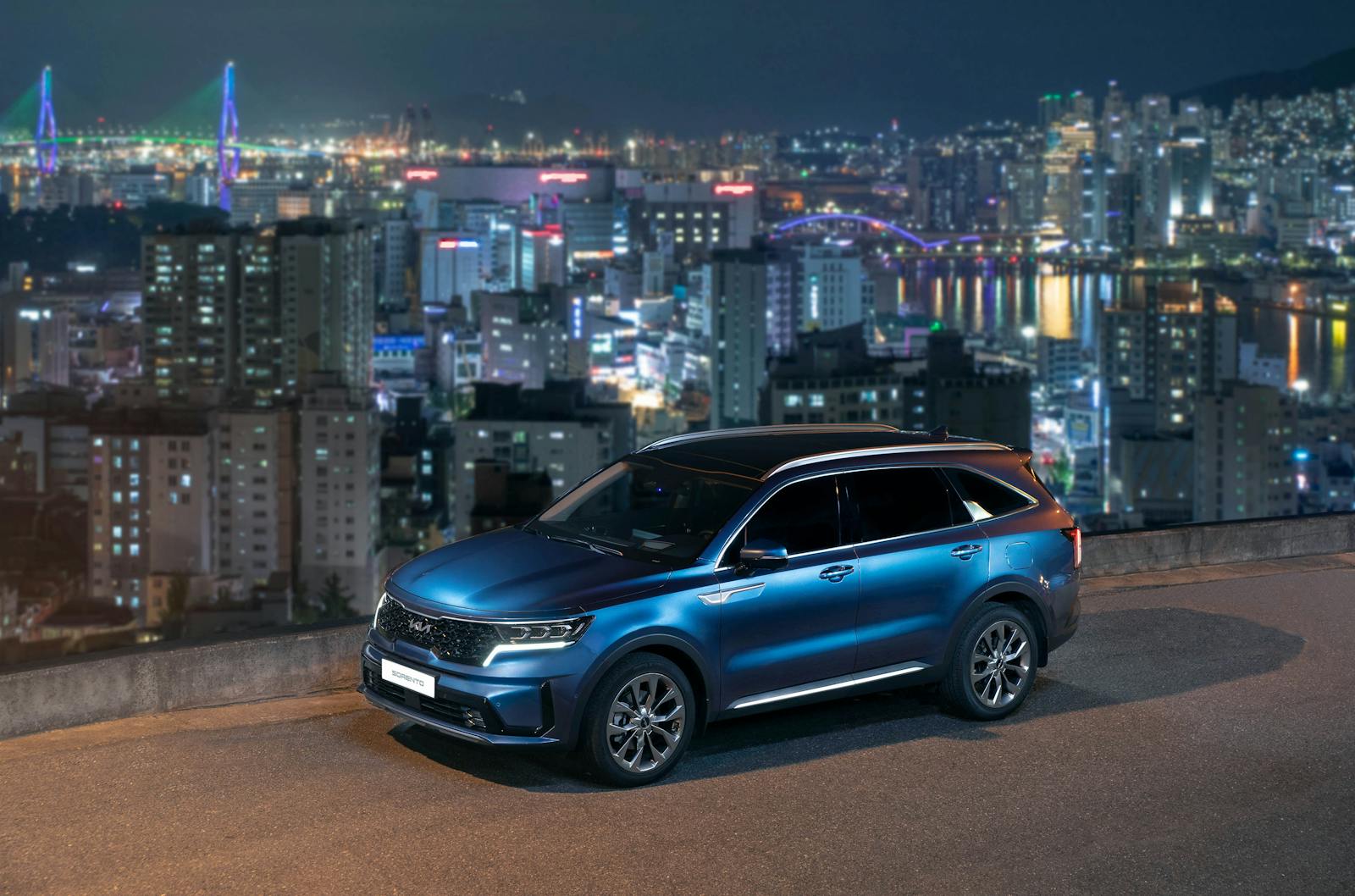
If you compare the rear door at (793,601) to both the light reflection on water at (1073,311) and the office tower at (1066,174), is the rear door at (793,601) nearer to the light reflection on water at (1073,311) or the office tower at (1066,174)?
the light reflection on water at (1073,311)

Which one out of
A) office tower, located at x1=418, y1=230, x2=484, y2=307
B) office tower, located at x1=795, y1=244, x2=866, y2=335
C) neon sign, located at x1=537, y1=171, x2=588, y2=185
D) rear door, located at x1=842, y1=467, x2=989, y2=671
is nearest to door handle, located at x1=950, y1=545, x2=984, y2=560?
rear door, located at x1=842, y1=467, x2=989, y2=671

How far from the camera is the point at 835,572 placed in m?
5.09

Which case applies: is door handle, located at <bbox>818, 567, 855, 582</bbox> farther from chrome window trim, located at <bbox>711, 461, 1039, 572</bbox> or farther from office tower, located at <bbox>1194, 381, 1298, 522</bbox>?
office tower, located at <bbox>1194, 381, 1298, 522</bbox>

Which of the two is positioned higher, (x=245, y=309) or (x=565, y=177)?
(x=565, y=177)

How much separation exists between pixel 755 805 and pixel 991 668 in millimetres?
1281

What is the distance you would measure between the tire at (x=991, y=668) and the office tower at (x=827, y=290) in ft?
246

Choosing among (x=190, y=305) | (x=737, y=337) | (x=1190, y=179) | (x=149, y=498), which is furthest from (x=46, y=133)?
(x=1190, y=179)

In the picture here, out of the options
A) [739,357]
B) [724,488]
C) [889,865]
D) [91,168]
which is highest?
[91,168]

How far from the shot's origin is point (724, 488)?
16.9 ft

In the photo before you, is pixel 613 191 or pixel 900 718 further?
pixel 613 191

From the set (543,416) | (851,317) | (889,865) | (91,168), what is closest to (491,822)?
(889,865)

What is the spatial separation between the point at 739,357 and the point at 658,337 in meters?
16.1

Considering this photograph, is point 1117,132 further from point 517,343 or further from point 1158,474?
point 1158,474

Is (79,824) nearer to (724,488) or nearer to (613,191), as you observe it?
(724,488)
